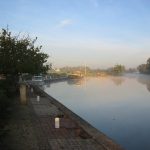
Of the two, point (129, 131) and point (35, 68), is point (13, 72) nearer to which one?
point (35, 68)

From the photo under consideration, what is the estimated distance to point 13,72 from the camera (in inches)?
942

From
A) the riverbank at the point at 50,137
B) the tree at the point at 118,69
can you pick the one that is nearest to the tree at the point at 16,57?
the riverbank at the point at 50,137

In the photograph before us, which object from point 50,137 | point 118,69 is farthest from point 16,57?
point 118,69

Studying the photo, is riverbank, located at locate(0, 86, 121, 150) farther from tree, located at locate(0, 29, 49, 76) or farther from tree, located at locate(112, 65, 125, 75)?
tree, located at locate(112, 65, 125, 75)

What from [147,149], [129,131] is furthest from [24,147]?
[129,131]

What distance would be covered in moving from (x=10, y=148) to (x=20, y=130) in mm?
2842

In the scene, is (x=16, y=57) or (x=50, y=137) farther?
(x=16, y=57)

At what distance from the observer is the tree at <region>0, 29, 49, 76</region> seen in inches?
933

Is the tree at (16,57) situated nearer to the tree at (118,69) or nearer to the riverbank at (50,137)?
the riverbank at (50,137)

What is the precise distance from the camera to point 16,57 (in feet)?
79.9

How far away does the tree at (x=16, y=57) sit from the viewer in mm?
23703

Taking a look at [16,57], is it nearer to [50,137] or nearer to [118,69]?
[50,137]

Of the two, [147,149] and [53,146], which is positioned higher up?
[53,146]

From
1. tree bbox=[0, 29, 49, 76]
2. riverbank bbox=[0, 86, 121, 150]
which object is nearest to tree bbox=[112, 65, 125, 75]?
tree bbox=[0, 29, 49, 76]
